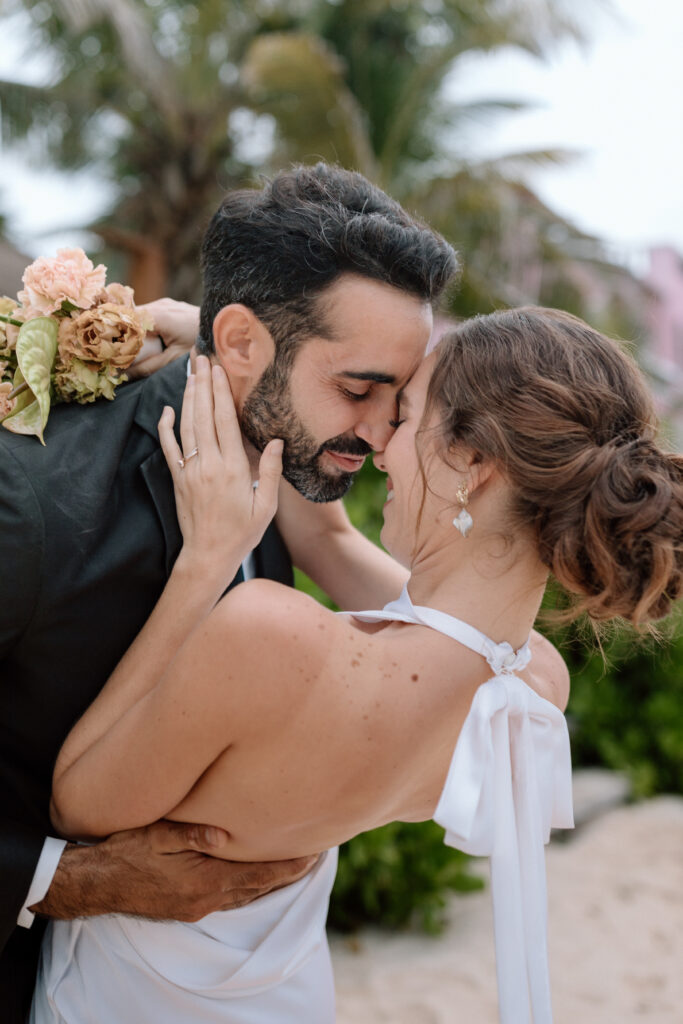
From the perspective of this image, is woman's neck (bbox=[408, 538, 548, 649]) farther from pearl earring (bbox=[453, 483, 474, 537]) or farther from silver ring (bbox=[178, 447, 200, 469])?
silver ring (bbox=[178, 447, 200, 469])

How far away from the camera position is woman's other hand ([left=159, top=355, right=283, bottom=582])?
7.73ft

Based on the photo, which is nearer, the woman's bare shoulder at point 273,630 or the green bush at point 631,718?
the woman's bare shoulder at point 273,630

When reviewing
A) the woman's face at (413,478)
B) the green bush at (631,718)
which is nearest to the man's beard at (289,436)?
the woman's face at (413,478)

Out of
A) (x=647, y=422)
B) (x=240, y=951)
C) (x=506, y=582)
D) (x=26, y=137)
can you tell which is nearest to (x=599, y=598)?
(x=506, y=582)

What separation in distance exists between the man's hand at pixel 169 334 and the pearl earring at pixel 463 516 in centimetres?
114

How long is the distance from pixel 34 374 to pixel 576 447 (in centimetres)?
127

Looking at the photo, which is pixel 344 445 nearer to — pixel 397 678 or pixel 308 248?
pixel 308 248

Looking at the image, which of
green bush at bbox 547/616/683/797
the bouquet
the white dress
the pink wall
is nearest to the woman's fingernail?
the white dress

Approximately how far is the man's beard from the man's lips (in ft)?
0.06

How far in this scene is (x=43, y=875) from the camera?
226 centimetres

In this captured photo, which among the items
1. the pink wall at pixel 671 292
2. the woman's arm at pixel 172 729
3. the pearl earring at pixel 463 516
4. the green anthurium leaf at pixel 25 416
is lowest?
the pink wall at pixel 671 292

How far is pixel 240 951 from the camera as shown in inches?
92.4

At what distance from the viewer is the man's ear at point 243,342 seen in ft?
9.16

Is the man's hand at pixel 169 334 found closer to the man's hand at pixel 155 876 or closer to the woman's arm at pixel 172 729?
the woman's arm at pixel 172 729
